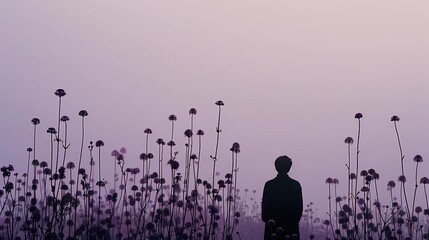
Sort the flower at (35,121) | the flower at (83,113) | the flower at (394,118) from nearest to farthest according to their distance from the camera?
the flower at (83,113) → the flower at (35,121) → the flower at (394,118)

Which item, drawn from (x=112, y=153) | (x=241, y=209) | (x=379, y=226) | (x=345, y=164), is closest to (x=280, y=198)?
(x=345, y=164)

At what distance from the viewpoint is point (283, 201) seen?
31.2ft

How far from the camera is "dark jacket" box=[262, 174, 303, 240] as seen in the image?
31.3 ft

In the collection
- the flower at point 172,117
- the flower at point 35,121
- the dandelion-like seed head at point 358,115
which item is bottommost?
the flower at point 35,121

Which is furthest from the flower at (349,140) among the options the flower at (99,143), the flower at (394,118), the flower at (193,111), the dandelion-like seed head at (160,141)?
the flower at (99,143)

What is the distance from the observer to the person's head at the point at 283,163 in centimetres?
960

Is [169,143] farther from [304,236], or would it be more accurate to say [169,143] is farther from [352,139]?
[304,236]

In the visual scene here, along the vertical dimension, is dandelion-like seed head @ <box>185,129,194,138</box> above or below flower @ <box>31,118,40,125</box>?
below

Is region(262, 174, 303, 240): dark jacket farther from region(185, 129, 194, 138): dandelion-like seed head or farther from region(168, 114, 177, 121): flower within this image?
region(168, 114, 177, 121): flower

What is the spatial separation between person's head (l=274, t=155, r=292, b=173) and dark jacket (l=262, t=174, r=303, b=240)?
4.0 inches

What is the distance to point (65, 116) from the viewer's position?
34.1 ft

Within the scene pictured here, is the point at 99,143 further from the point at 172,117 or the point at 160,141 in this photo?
the point at 172,117

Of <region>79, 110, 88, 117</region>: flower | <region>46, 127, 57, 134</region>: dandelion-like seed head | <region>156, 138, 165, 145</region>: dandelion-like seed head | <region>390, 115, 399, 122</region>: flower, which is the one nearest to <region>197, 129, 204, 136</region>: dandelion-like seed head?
<region>156, 138, 165, 145</region>: dandelion-like seed head

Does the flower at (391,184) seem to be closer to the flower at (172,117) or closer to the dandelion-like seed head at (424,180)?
the dandelion-like seed head at (424,180)
